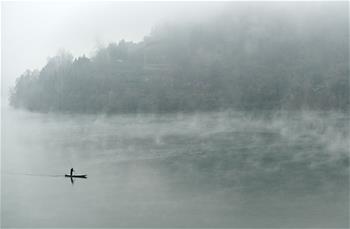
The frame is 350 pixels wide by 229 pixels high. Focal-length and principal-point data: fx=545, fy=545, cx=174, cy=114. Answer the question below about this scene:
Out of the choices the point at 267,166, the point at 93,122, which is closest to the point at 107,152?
the point at 267,166

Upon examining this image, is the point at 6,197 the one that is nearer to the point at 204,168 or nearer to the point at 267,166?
the point at 204,168

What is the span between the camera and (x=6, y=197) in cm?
3134

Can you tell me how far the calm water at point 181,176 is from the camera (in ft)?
90.5

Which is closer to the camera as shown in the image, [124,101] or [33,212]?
[33,212]

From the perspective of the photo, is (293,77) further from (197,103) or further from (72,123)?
(72,123)

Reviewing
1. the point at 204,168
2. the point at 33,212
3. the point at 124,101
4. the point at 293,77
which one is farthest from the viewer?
the point at 293,77

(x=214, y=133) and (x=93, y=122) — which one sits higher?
(x=93, y=122)

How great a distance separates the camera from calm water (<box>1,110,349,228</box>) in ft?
90.5

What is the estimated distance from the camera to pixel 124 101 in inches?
3492

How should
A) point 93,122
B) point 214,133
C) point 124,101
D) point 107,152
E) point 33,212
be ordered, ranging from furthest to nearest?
point 124,101 → point 93,122 → point 214,133 → point 107,152 → point 33,212

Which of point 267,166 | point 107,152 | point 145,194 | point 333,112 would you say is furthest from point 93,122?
point 145,194

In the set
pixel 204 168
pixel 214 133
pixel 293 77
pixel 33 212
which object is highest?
Result: pixel 293 77

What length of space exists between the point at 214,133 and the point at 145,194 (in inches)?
1058

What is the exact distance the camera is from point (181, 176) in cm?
3647
